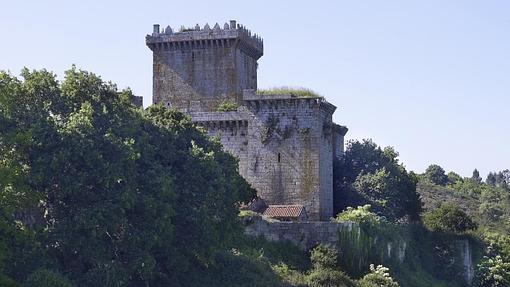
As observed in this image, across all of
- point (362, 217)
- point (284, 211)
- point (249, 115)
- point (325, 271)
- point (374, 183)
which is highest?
point (249, 115)

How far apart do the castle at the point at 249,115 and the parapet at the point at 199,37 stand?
2.5 inches

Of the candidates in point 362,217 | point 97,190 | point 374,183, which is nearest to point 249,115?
point 374,183

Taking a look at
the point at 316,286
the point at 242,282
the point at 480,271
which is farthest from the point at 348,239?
the point at 480,271

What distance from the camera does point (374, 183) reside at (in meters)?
67.8

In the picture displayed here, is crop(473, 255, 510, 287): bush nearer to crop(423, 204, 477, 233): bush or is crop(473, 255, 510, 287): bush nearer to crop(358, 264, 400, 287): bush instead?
crop(423, 204, 477, 233): bush

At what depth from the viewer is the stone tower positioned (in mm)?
69375

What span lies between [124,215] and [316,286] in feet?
40.6

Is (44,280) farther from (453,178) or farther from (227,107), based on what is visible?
(453,178)

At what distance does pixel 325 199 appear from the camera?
65375mm

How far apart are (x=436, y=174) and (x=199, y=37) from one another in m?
81.0

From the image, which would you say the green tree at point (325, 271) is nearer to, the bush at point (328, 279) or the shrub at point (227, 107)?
the bush at point (328, 279)

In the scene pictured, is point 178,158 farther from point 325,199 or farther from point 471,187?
point 471,187

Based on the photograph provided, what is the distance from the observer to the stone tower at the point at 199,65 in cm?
6938

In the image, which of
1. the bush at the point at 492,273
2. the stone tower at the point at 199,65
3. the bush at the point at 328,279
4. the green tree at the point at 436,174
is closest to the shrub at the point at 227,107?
the stone tower at the point at 199,65
